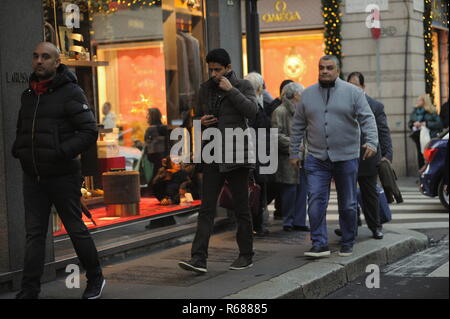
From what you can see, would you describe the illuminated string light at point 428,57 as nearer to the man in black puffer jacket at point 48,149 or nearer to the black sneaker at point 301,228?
the black sneaker at point 301,228

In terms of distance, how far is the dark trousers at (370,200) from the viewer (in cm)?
952

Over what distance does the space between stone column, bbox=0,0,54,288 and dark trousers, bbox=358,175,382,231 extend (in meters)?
4.01

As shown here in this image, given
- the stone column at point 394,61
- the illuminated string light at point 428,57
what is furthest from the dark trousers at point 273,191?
the illuminated string light at point 428,57

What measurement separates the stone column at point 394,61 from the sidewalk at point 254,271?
9.81 m

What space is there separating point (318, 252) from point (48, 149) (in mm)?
3079

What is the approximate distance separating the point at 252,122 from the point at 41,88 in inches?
146

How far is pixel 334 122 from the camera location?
8188 mm

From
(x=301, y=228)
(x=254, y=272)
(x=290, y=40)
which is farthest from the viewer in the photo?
(x=290, y=40)

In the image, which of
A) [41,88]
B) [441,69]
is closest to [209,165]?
[41,88]

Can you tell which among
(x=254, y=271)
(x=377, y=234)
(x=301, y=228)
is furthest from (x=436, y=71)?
(x=254, y=271)

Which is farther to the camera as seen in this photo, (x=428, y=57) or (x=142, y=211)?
(x=428, y=57)

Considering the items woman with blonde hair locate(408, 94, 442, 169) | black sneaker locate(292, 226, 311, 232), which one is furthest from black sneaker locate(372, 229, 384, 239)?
woman with blonde hair locate(408, 94, 442, 169)

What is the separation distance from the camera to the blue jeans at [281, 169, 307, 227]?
1027 centimetres

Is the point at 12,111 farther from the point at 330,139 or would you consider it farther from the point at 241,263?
the point at 330,139
